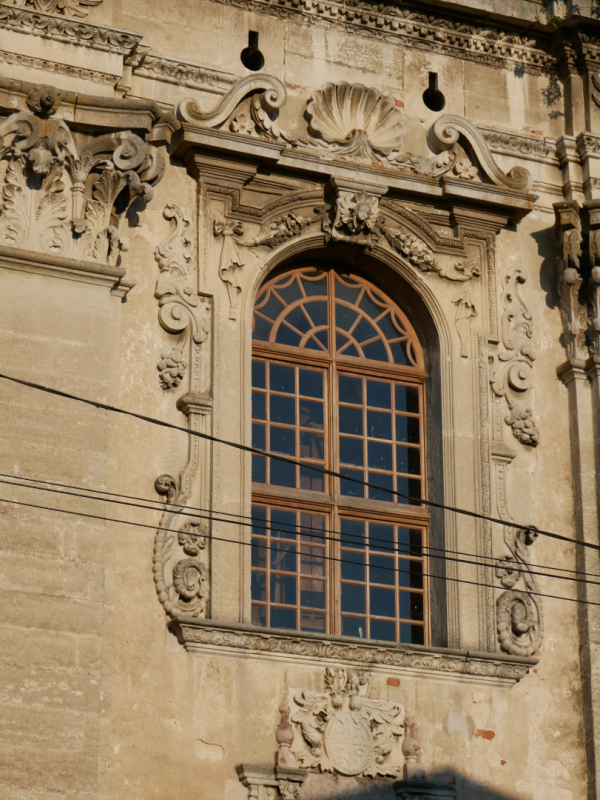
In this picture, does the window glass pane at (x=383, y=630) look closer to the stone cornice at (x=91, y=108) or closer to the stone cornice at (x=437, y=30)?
the stone cornice at (x=91, y=108)

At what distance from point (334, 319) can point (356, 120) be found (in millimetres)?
1998

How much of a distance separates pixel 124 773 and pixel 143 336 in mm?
3904

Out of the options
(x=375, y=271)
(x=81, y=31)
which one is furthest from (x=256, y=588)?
(x=81, y=31)

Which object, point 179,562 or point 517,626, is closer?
point 179,562

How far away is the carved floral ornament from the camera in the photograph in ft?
57.2

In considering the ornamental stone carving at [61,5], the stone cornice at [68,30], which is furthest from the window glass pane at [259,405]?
the ornamental stone carving at [61,5]

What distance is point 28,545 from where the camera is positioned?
14.5 metres

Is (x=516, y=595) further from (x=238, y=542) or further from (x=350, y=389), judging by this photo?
(x=238, y=542)

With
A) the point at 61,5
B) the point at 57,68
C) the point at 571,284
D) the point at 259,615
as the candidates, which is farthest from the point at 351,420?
the point at 61,5

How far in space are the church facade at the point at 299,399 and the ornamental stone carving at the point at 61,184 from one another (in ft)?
0.08

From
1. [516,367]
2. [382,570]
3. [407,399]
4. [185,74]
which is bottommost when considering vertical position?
[382,570]

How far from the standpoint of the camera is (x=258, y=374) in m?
17.2

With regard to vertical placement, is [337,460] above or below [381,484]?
above

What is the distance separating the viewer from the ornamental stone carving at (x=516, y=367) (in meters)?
17.6
